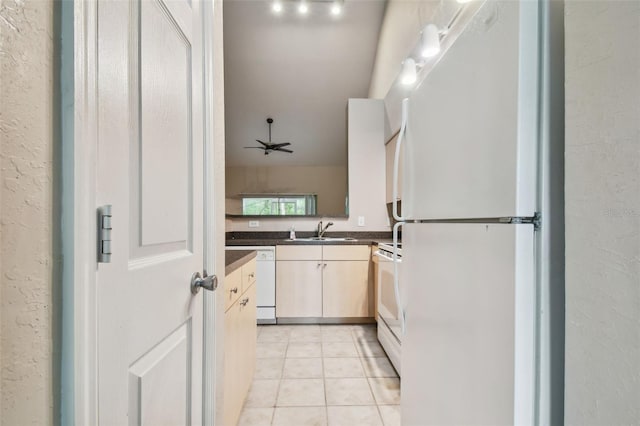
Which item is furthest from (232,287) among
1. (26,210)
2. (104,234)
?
(26,210)

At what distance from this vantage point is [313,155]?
614 centimetres

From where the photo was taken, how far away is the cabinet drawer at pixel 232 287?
47.5 inches

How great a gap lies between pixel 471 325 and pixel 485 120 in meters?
0.54

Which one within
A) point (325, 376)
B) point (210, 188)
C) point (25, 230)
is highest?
point (210, 188)

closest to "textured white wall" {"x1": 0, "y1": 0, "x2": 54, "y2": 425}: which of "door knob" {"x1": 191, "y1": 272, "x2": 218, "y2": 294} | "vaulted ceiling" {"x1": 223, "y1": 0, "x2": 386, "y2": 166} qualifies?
"door knob" {"x1": 191, "y1": 272, "x2": 218, "y2": 294}

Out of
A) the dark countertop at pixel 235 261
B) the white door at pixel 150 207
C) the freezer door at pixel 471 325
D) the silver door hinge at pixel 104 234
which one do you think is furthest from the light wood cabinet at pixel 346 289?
the silver door hinge at pixel 104 234

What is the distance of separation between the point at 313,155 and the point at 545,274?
18.7 ft

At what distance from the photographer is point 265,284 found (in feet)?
9.82

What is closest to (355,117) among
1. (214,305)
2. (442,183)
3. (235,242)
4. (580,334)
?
(235,242)

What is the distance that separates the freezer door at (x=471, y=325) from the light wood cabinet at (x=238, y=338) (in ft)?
2.52

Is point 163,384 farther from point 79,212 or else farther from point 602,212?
point 602,212

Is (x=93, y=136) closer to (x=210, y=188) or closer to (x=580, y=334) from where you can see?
(x=210, y=188)

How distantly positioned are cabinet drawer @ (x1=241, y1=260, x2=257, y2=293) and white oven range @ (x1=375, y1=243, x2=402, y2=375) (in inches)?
36.3

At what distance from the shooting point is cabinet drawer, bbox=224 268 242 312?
3.96 feet
